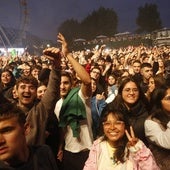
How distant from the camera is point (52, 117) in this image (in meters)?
3.74

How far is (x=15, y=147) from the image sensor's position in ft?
5.77

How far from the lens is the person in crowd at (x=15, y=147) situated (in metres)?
1.74

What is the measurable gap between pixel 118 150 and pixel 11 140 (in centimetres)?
127

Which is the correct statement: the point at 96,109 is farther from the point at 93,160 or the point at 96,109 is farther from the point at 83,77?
the point at 93,160

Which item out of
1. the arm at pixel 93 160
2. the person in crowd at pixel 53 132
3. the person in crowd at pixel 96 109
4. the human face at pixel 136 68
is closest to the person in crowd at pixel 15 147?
the arm at pixel 93 160

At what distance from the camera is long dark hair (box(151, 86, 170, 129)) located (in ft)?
10.7

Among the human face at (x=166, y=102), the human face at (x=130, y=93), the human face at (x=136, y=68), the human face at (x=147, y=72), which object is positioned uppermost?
the human face at (x=136, y=68)

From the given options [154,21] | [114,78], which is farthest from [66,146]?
[154,21]

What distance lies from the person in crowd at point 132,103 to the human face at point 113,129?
51cm

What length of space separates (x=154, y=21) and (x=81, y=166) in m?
60.7

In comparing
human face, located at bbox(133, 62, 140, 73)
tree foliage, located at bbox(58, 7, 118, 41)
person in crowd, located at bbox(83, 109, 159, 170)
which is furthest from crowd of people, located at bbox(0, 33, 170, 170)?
tree foliage, located at bbox(58, 7, 118, 41)

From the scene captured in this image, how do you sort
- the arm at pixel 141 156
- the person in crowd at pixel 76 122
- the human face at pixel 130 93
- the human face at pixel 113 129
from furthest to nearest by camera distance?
the human face at pixel 130 93 < the person in crowd at pixel 76 122 < the human face at pixel 113 129 < the arm at pixel 141 156

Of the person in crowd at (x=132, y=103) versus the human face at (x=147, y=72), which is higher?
the human face at (x=147, y=72)

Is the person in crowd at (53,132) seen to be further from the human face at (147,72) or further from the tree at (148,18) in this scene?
the tree at (148,18)
